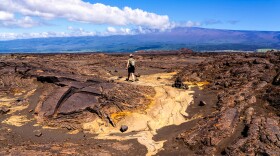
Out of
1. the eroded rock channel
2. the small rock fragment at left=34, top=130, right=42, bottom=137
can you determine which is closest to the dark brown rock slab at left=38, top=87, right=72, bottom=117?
the eroded rock channel

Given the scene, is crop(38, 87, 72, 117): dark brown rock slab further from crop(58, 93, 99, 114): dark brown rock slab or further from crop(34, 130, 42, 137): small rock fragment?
crop(34, 130, 42, 137): small rock fragment

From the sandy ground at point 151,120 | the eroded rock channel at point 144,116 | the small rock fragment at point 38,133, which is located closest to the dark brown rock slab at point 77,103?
the eroded rock channel at point 144,116

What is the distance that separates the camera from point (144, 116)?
50.9 feet

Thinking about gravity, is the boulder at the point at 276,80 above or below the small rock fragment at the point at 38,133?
above

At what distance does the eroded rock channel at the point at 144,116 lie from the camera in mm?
12062

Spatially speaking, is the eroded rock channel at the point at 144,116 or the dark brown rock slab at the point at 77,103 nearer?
the eroded rock channel at the point at 144,116

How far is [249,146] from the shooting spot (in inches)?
442

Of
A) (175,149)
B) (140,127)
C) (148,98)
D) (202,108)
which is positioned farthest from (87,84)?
(175,149)

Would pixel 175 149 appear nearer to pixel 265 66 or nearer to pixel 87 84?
pixel 87 84

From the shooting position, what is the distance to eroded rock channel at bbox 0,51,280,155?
1206 centimetres

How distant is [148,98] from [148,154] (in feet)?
19.0

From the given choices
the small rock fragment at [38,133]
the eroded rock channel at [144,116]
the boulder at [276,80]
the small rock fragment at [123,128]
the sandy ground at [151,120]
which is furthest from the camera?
the boulder at [276,80]

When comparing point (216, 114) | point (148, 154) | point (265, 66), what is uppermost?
point (265, 66)

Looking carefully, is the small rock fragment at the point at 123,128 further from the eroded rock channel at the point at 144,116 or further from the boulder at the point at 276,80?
the boulder at the point at 276,80
